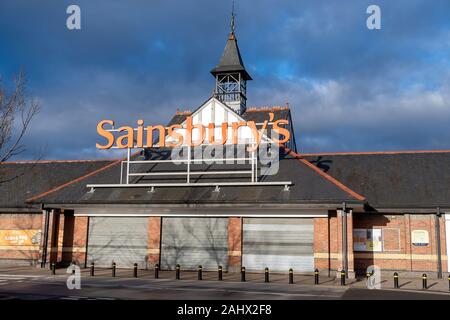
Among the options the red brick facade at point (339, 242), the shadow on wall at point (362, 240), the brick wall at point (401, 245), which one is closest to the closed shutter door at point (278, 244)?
the red brick facade at point (339, 242)

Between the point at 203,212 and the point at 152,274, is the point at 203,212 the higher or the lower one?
the higher one

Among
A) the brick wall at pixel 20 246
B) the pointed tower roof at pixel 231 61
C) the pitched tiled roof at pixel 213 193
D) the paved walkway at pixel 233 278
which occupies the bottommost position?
the paved walkway at pixel 233 278

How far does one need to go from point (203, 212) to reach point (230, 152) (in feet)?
16.5

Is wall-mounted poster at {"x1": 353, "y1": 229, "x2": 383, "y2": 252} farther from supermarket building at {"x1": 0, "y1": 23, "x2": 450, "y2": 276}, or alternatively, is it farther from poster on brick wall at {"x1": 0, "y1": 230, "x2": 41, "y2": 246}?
poster on brick wall at {"x1": 0, "y1": 230, "x2": 41, "y2": 246}

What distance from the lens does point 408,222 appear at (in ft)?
83.6

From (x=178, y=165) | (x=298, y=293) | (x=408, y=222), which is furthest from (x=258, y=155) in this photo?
(x=298, y=293)

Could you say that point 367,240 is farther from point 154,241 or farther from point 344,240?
point 154,241

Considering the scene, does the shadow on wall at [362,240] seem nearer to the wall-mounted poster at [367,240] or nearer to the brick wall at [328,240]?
the wall-mounted poster at [367,240]

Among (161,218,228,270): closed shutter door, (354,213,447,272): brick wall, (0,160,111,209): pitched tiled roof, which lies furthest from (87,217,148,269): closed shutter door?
(354,213,447,272): brick wall

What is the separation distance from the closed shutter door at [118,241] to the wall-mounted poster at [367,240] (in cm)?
1135

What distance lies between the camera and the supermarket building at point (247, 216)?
24391mm

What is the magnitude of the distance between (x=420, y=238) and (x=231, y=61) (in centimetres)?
2162
